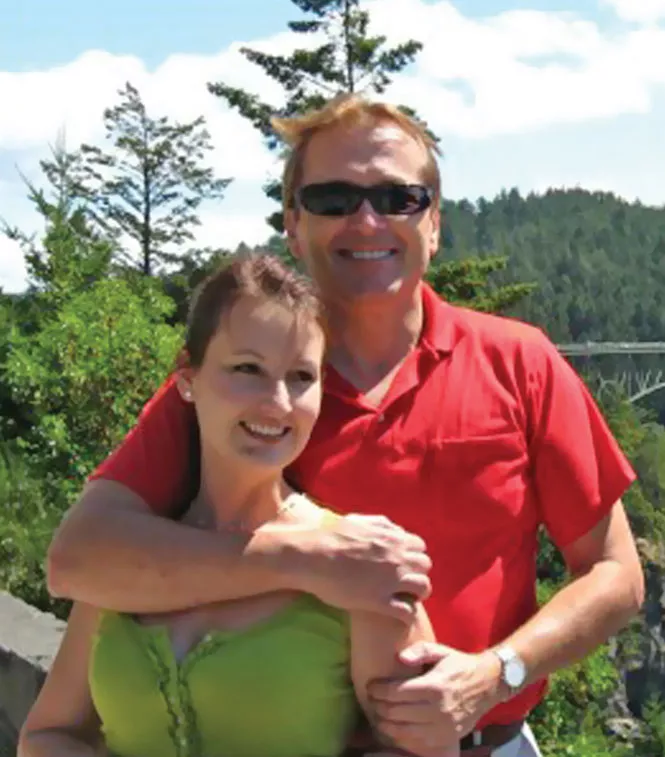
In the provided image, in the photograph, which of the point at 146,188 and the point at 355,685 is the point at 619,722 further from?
the point at 146,188

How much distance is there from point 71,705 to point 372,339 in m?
0.73

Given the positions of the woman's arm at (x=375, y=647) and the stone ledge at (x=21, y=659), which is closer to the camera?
the woman's arm at (x=375, y=647)

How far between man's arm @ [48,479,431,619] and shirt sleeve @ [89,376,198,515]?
0.26 feet

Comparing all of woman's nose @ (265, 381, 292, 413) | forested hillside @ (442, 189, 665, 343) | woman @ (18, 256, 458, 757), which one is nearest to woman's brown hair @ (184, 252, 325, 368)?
woman @ (18, 256, 458, 757)

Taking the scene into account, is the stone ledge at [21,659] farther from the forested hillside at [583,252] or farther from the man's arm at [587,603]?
the forested hillside at [583,252]

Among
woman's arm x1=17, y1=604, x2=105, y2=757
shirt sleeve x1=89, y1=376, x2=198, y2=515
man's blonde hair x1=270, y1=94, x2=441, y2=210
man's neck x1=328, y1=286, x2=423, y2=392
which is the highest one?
man's blonde hair x1=270, y1=94, x2=441, y2=210

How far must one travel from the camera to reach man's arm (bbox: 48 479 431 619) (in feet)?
5.83

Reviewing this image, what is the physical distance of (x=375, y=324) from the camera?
2.17 m

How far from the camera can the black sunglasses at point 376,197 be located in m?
2.13

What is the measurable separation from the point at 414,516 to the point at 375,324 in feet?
1.08

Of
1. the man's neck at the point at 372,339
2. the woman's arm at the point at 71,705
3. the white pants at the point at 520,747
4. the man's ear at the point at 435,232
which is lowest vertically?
the white pants at the point at 520,747

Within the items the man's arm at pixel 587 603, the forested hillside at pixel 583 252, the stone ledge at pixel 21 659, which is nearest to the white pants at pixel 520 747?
the man's arm at pixel 587 603

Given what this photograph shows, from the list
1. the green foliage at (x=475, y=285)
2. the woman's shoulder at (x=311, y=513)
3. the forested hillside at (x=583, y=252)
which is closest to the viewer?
the woman's shoulder at (x=311, y=513)

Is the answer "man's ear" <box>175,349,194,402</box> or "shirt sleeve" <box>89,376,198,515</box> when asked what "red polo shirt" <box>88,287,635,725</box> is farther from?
"man's ear" <box>175,349,194,402</box>
